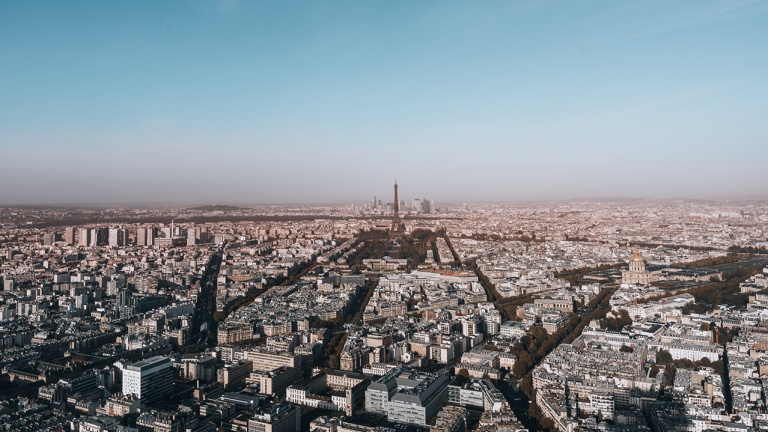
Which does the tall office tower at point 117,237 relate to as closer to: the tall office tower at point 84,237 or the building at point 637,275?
the tall office tower at point 84,237

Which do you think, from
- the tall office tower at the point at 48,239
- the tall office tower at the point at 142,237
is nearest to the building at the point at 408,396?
the tall office tower at the point at 142,237

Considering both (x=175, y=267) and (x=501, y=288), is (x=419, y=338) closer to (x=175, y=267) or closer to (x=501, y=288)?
(x=501, y=288)

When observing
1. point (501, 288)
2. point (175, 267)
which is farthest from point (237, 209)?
point (501, 288)

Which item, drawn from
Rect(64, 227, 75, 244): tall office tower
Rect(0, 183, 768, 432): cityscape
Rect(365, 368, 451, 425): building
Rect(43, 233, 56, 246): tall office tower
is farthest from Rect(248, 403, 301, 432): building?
Rect(64, 227, 75, 244): tall office tower

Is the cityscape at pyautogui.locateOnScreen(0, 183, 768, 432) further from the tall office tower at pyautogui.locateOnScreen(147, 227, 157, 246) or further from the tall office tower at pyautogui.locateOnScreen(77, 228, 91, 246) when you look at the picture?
the tall office tower at pyautogui.locateOnScreen(147, 227, 157, 246)

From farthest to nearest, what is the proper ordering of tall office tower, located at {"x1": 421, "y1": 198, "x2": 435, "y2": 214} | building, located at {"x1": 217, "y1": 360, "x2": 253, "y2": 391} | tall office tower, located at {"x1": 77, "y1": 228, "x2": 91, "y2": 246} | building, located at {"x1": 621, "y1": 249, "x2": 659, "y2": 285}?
tall office tower, located at {"x1": 421, "y1": 198, "x2": 435, "y2": 214} → tall office tower, located at {"x1": 77, "y1": 228, "x2": 91, "y2": 246} → building, located at {"x1": 621, "y1": 249, "x2": 659, "y2": 285} → building, located at {"x1": 217, "y1": 360, "x2": 253, "y2": 391}
